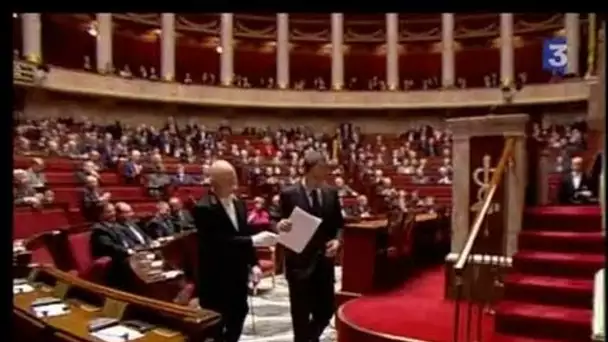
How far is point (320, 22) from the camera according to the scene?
78.3 ft

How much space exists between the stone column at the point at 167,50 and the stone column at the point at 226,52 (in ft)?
4.97

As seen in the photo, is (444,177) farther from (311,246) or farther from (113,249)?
(311,246)

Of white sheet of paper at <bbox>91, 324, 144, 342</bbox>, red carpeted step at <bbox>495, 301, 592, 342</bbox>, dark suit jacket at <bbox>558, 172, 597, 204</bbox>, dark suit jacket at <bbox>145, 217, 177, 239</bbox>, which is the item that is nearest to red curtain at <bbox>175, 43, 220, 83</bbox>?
dark suit jacket at <bbox>145, 217, 177, 239</bbox>

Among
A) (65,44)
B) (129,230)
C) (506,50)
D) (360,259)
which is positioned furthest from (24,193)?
(506,50)

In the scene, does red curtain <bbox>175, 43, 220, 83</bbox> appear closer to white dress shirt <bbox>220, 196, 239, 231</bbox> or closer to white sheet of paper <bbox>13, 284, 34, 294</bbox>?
white sheet of paper <bbox>13, 284, 34, 294</bbox>

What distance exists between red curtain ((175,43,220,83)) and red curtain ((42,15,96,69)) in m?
3.02

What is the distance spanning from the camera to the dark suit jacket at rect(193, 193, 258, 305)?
139 inches

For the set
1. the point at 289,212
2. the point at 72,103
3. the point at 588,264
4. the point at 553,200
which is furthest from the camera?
the point at 72,103

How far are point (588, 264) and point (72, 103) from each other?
16.4m

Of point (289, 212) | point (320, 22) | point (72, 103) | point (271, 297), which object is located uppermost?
point (320, 22)

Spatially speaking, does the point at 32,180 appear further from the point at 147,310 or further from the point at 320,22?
the point at 320,22

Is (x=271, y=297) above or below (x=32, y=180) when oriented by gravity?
below

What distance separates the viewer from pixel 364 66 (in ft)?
79.7

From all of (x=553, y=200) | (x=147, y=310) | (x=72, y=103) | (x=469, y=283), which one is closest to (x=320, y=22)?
(x=72, y=103)
